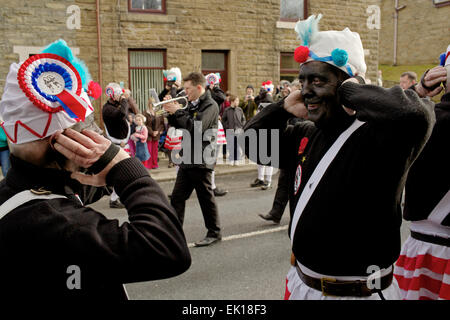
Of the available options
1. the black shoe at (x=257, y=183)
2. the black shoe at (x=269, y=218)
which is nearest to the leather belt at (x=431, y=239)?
the black shoe at (x=269, y=218)

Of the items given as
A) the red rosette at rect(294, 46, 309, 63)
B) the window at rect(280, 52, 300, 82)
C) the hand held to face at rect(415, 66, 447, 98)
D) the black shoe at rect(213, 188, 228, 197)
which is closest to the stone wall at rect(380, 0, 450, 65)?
the window at rect(280, 52, 300, 82)

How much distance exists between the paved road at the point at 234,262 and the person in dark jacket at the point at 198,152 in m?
0.40

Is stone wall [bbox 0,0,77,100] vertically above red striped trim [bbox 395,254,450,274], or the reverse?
stone wall [bbox 0,0,77,100]

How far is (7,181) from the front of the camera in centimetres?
161

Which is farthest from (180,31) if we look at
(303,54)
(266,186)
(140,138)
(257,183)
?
(303,54)

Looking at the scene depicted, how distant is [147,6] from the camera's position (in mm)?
13164

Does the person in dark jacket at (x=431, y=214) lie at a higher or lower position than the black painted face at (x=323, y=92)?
lower

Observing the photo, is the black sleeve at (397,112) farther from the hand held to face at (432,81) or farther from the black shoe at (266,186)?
the black shoe at (266,186)

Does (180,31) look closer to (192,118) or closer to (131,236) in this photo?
(192,118)

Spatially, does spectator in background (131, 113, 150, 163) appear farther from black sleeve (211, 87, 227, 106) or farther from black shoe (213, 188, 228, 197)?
black shoe (213, 188, 228, 197)

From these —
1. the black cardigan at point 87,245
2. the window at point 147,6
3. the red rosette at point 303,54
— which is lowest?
the black cardigan at point 87,245

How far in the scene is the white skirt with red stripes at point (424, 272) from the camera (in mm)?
2508

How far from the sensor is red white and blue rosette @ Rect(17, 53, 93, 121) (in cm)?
154

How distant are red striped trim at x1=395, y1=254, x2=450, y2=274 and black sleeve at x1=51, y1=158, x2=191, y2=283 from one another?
5.70 ft
